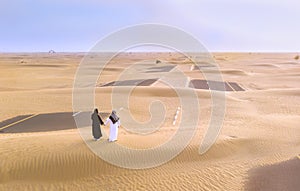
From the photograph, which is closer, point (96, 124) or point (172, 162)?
point (172, 162)

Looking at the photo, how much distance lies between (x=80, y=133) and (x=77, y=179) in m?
4.20

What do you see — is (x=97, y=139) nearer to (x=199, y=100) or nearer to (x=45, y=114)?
(x=45, y=114)

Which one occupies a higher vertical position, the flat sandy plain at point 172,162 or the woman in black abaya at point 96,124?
the woman in black abaya at point 96,124

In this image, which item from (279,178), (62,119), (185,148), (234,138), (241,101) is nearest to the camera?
(279,178)

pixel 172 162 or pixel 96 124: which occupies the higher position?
pixel 96 124

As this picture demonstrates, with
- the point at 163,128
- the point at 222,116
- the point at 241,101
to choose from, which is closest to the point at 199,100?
the point at 241,101

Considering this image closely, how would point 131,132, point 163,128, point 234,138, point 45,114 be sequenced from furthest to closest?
point 45,114, point 163,128, point 131,132, point 234,138

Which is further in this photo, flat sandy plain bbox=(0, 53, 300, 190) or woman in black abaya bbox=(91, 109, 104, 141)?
woman in black abaya bbox=(91, 109, 104, 141)

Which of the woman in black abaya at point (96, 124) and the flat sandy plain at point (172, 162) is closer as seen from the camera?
the flat sandy plain at point (172, 162)

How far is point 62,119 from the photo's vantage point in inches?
683

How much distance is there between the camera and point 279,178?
9383 millimetres

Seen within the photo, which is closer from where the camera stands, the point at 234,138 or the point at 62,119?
the point at 234,138

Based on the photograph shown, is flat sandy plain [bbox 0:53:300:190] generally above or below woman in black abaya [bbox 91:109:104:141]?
below

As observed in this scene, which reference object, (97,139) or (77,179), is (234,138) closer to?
(97,139)
